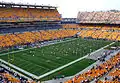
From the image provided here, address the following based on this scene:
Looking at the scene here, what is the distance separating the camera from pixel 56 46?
51.2 metres

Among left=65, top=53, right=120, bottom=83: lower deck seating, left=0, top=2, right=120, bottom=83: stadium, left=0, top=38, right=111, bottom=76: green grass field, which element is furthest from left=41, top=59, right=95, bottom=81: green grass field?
left=65, top=53, right=120, bottom=83: lower deck seating

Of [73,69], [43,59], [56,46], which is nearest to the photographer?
[73,69]

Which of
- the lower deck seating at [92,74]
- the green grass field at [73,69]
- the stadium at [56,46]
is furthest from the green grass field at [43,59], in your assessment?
the lower deck seating at [92,74]

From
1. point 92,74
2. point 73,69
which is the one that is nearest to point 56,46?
point 73,69

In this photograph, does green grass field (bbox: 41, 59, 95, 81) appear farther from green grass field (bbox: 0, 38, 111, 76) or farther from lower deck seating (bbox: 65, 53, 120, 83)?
lower deck seating (bbox: 65, 53, 120, 83)

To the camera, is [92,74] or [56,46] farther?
[56,46]

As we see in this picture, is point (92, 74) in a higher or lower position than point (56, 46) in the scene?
higher

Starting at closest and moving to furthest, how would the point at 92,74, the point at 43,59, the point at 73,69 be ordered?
the point at 92,74 < the point at 73,69 < the point at 43,59

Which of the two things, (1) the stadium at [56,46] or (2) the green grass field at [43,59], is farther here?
(2) the green grass field at [43,59]

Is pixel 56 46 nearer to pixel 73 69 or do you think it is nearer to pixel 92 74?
pixel 73 69

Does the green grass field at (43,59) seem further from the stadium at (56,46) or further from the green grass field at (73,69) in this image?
the green grass field at (73,69)

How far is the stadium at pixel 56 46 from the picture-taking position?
28094 millimetres

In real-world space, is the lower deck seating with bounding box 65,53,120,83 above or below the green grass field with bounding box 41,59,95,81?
above

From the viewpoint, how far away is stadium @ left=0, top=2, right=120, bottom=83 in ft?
92.2
